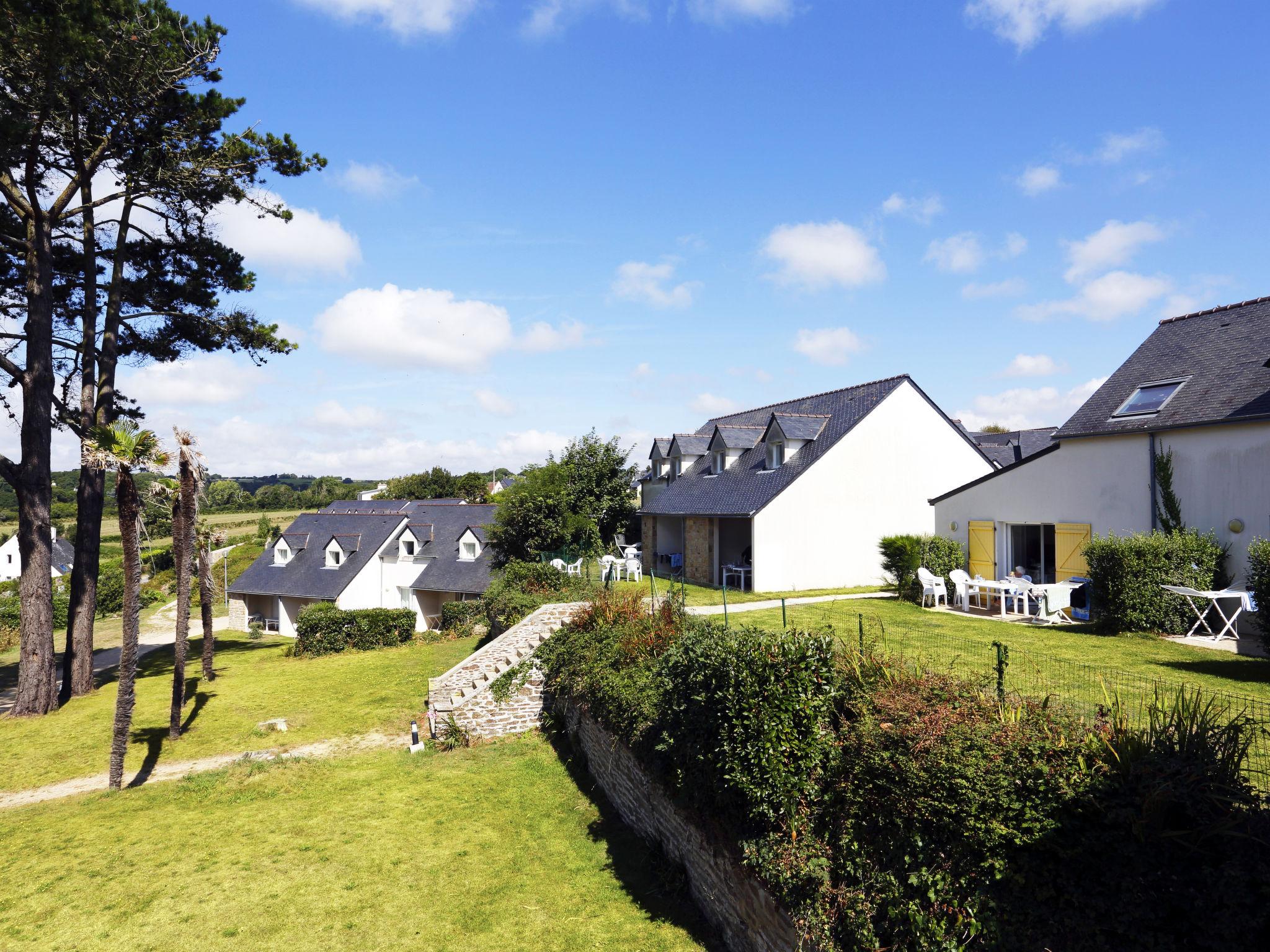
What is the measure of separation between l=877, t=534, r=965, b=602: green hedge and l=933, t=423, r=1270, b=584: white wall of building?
0.73 meters

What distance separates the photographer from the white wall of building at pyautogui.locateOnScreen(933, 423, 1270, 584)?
45.2 ft

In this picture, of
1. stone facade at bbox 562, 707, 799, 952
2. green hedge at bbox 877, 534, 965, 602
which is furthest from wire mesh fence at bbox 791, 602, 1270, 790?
green hedge at bbox 877, 534, 965, 602

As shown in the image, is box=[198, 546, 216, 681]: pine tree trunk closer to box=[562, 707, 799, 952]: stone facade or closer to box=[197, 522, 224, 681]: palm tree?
box=[197, 522, 224, 681]: palm tree

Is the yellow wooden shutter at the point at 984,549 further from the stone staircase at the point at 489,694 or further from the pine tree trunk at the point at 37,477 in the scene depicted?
the pine tree trunk at the point at 37,477

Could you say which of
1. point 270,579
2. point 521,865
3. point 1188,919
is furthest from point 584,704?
point 270,579

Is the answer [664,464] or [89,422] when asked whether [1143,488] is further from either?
[89,422]

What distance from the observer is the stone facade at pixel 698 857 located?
6.96m

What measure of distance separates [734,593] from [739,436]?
7.90 metres

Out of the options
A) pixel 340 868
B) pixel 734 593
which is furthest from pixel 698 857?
pixel 734 593

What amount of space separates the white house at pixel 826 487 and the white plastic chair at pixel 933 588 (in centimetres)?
520

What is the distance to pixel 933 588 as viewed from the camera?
1827cm

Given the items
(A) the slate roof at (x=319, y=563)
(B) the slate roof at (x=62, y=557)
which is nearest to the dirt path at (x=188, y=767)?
(A) the slate roof at (x=319, y=563)

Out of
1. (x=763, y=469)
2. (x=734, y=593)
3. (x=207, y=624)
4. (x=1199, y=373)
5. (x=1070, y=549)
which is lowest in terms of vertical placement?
(x=207, y=624)

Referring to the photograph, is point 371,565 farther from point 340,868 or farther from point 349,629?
point 340,868
